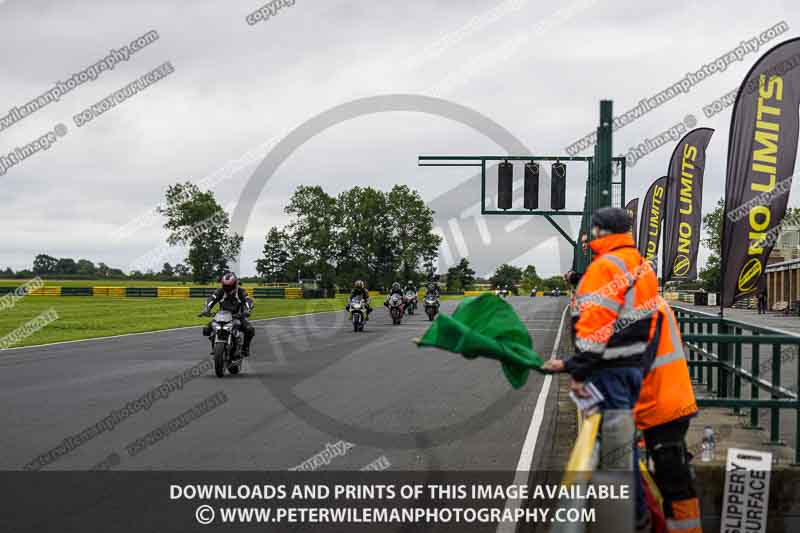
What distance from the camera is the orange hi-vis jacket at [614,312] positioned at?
169 inches

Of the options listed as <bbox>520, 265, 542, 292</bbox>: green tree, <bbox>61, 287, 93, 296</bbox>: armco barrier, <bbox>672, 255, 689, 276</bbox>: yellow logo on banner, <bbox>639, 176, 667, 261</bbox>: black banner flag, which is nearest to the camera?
<bbox>672, 255, 689, 276</bbox>: yellow logo on banner

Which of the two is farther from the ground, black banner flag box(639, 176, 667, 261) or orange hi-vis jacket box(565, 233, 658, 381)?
black banner flag box(639, 176, 667, 261)

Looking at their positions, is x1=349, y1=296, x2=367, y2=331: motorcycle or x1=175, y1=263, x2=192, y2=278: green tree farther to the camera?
x1=175, y1=263, x2=192, y2=278: green tree

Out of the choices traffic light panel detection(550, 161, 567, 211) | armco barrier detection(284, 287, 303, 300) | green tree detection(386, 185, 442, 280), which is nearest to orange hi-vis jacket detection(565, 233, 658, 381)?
traffic light panel detection(550, 161, 567, 211)

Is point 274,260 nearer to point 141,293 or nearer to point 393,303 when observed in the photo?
point 141,293

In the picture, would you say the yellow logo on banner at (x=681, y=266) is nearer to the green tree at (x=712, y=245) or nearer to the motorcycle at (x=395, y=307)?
the motorcycle at (x=395, y=307)

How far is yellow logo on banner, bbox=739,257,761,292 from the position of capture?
9250mm

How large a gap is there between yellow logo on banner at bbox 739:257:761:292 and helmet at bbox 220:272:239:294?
7994 mm

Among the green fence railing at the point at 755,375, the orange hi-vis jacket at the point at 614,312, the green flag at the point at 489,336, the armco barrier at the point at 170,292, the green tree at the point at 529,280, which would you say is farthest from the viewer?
the green tree at the point at 529,280

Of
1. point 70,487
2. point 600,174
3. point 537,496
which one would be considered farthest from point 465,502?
point 600,174

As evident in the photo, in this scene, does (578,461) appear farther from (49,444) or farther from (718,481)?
(49,444)

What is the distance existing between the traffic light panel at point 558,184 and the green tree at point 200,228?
61.0 m

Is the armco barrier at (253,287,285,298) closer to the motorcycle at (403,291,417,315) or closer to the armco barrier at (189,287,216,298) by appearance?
the armco barrier at (189,287,216,298)

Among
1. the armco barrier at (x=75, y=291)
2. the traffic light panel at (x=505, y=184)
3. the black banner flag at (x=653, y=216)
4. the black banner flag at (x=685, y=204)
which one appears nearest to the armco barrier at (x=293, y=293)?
the armco barrier at (x=75, y=291)
